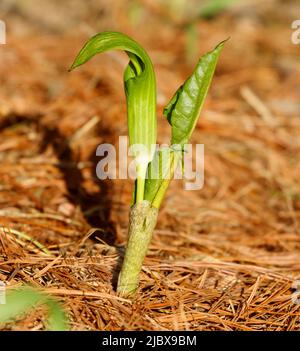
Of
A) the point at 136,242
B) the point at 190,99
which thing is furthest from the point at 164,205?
the point at 190,99

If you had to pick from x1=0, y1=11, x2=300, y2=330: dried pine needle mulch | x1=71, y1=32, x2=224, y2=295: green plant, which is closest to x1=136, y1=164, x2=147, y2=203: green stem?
x1=71, y1=32, x2=224, y2=295: green plant

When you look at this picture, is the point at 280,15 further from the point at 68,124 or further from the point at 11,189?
the point at 11,189

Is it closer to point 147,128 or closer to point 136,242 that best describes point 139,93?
point 147,128

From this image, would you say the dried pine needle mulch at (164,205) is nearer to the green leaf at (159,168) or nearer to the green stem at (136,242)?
the green stem at (136,242)

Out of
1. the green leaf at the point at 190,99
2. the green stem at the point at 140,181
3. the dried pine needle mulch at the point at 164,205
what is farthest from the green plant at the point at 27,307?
the green leaf at the point at 190,99

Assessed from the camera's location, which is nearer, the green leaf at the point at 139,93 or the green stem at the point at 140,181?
the green leaf at the point at 139,93
